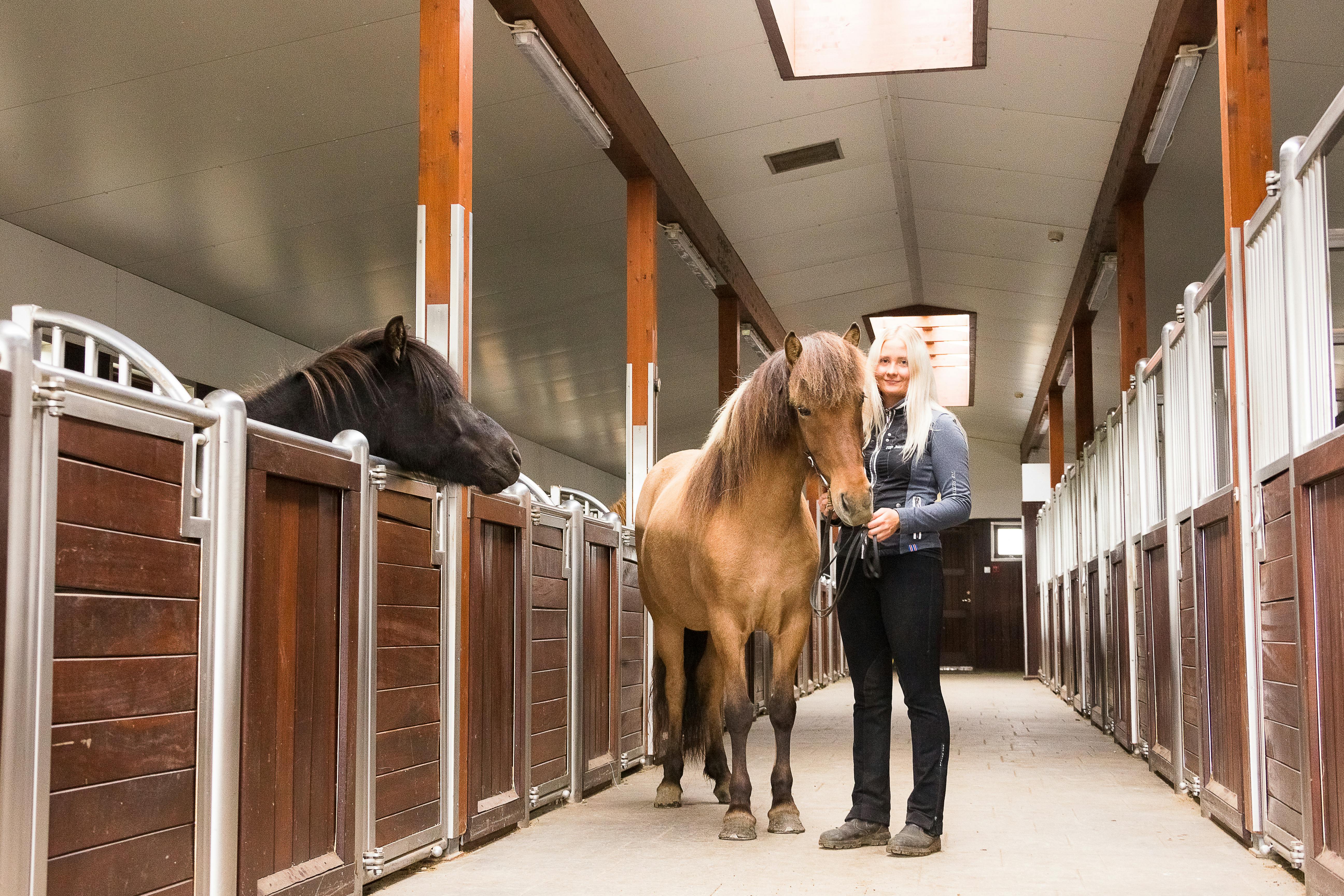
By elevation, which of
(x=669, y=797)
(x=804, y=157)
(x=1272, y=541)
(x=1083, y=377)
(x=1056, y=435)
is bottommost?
(x=669, y=797)

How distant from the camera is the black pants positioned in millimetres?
3195

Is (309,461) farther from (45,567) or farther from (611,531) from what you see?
(611,531)

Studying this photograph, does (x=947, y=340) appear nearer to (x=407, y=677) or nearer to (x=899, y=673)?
(x=899, y=673)

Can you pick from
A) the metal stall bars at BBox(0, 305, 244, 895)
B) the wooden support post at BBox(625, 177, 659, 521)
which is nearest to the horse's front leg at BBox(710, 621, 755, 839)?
the metal stall bars at BBox(0, 305, 244, 895)

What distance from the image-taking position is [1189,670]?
4.40 meters

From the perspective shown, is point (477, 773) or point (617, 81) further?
point (617, 81)

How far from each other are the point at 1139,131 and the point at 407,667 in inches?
197

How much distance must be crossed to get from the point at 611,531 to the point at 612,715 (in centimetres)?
74

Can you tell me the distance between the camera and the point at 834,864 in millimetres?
3080

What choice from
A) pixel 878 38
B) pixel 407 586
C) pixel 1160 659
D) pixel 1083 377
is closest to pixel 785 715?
pixel 407 586

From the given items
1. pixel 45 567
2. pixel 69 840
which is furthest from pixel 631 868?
pixel 45 567

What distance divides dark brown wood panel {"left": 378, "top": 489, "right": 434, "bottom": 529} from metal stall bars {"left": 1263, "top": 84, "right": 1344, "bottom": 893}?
205 centimetres

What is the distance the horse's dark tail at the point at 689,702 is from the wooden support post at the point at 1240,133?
1.72 m

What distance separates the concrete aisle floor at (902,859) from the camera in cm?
287
